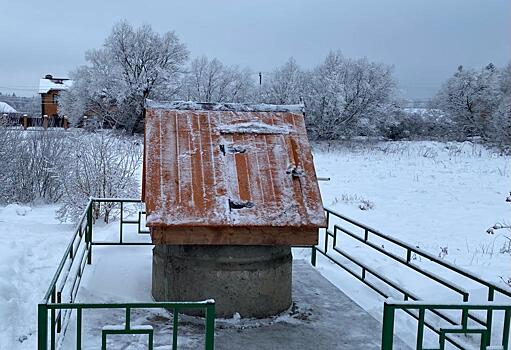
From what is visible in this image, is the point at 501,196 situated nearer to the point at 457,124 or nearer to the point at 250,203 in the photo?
the point at 250,203

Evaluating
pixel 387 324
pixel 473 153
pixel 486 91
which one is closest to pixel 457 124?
pixel 486 91

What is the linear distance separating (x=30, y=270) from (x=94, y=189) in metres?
5.18

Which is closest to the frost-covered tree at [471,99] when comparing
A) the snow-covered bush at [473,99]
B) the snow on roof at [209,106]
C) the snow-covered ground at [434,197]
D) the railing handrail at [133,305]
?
the snow-covered bush at [473,99]

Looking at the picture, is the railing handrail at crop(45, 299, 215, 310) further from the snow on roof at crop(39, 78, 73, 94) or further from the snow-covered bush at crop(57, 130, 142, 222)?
the snow on roof at crop(39, 78, 73, 94)

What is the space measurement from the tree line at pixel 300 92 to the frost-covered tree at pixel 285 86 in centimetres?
8

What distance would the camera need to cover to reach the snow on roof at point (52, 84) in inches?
2266

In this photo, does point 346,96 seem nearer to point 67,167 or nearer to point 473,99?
point 473,99

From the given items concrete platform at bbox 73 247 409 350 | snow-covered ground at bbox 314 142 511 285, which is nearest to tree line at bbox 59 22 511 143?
snow-covered ground at bbox 314 142 511 285

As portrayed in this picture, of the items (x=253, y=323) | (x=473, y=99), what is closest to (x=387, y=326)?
(x=253, y=323)

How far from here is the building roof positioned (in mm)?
57562

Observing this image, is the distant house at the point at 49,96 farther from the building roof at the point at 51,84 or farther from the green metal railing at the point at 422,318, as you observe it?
the green metal railing at the point at 422,318

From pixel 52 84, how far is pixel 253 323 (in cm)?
5832

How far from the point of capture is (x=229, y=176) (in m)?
6.59

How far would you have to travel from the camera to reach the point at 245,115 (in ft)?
23.9
